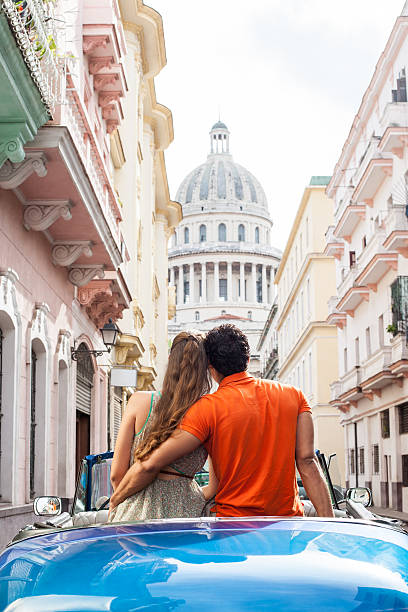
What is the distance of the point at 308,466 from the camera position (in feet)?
12.2

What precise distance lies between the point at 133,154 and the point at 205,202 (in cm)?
10759

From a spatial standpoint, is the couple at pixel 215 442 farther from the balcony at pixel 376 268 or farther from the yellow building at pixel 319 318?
the yellow building at pixel 319 318

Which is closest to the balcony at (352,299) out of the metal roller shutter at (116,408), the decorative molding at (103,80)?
the metal roller shutter at (116,408)

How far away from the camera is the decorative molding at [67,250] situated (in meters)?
14.4

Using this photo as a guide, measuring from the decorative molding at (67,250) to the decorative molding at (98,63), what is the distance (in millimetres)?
4672

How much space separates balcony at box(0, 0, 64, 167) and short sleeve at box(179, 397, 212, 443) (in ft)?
16.7

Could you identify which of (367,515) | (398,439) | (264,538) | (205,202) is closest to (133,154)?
(398,439)

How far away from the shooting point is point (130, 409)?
364cm

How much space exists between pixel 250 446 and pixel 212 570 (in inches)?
52.4

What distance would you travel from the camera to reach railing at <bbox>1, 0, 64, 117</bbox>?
7945mm

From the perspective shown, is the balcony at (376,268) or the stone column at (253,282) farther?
the stone column at (253,282)

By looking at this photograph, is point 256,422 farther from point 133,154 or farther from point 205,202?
point 205,202

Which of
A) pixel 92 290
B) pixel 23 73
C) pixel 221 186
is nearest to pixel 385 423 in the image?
pixel 92 290

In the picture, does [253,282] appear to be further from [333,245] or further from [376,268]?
[376,268]
